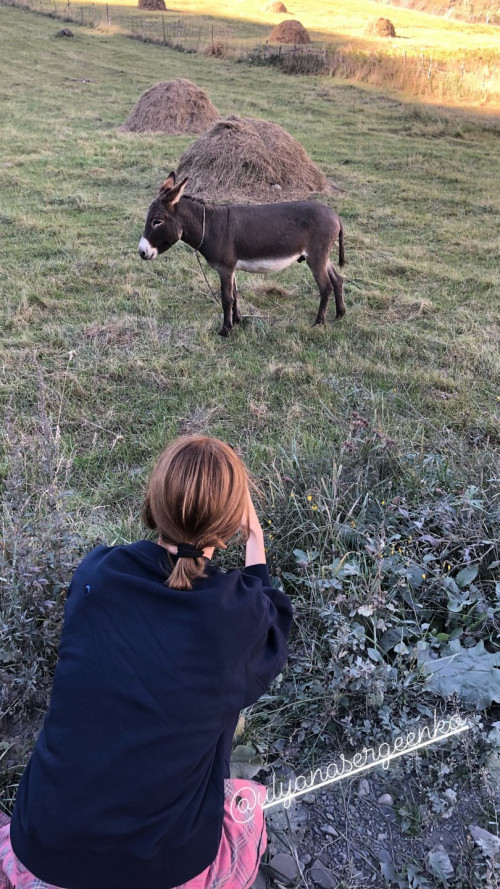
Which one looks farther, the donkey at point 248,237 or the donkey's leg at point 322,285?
the donkey's leg at point 322,285

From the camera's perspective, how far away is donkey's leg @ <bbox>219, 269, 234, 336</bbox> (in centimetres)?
602

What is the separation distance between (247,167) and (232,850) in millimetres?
11521

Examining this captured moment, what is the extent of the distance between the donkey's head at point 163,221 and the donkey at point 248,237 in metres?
0.01

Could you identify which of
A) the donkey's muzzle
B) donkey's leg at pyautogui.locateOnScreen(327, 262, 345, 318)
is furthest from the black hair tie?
donkey's leg at pyautogui.locateOnScreen(327, 262, 345, 318)

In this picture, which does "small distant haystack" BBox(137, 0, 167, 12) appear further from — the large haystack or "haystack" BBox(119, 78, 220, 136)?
the large haystack

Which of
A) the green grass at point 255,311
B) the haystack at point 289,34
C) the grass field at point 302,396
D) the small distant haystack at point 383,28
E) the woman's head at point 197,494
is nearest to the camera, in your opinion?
the woman's head at point 197,494

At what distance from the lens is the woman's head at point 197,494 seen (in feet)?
5.48

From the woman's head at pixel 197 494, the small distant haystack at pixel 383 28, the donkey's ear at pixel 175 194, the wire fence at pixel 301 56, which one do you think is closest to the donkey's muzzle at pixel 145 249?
the donkey's ear at pixel 175 194

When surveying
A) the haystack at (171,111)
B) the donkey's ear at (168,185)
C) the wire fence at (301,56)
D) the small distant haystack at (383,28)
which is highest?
the small distant haystack at (383,28)

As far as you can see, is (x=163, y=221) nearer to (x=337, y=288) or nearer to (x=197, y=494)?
(x=337, y=288)

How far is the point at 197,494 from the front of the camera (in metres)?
1.67

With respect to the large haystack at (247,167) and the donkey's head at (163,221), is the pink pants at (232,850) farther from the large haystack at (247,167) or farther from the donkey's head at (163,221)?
the large haystack at (247,167)

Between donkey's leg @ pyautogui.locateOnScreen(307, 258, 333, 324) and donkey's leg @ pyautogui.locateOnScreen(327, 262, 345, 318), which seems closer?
donkey's leg @ pyautogui.locateOnScreen(307, 258, 333, 324)

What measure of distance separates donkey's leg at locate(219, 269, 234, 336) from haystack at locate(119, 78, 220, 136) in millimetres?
10919
